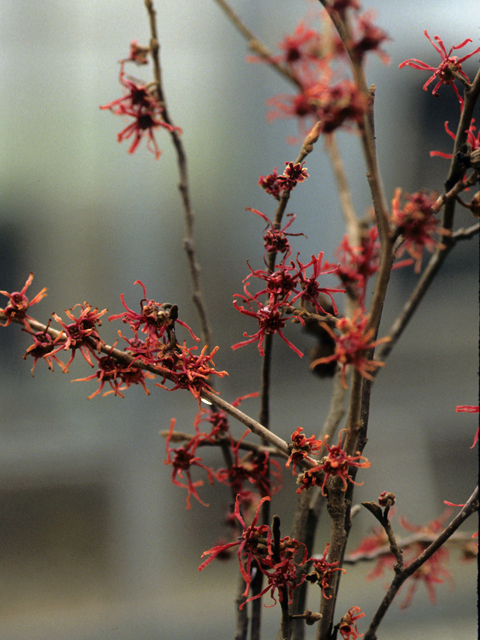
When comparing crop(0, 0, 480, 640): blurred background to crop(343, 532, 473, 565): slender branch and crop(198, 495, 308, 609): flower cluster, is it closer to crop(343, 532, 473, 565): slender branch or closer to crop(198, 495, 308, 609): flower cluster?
crop(343, 532, 473, 565): slender branch

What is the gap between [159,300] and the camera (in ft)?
3.14

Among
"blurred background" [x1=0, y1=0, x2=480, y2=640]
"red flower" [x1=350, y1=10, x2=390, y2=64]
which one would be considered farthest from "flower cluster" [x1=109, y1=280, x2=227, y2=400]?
"blurred background" [x1=0, y1=0, x2=480, y2=640]

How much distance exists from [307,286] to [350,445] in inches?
3.0

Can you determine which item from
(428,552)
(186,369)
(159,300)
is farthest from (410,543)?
(159,300)

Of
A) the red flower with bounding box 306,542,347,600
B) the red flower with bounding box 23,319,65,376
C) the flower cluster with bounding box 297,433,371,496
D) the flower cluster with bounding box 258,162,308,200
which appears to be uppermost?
the flower cluster with bounding box 258,162,308,200

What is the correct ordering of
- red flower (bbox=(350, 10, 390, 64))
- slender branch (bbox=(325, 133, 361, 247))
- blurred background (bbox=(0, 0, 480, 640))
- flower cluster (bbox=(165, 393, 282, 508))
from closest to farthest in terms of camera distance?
red flower (bbox=(350, 10, 390, 64)) → flower cluster (bbox=(165, 393, 282, 508)) → slender branch (bbox=(325, 133, 361, 247)) → blurred background (bbox=(0, 0, 480, 640))

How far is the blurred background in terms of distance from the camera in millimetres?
885

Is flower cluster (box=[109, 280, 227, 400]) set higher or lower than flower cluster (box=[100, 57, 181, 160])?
lower

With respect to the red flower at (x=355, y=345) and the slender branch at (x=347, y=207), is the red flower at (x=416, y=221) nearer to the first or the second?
the red flower at (x=355, y=345)

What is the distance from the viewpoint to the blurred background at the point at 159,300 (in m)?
0.88

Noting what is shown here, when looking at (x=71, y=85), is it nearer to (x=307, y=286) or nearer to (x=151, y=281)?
(x=151, y=281)

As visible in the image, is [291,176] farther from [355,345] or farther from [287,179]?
[355,345]

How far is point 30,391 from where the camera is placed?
3.22 ft

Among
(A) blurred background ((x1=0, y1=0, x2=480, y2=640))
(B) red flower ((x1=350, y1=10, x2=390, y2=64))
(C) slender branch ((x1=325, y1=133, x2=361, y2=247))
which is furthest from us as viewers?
(A) blurred background ((x1=0, y1=0, x2=480, y2=640))
